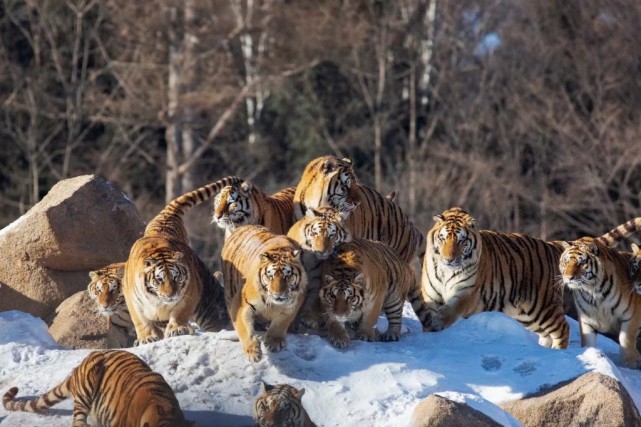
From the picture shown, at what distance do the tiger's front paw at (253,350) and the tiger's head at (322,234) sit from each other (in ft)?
2.63

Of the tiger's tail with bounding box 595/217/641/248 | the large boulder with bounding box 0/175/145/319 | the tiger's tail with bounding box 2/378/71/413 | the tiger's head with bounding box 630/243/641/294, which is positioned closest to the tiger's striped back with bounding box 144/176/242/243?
the large boulder with bounding box 0/175/145/319

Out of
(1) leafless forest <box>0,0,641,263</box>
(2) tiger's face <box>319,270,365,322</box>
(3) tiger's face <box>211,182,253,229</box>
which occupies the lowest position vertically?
(1) leafless forest <box>0,0,641,263</box>

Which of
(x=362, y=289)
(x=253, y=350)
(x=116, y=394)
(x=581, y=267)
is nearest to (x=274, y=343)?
(x=253, y=350)

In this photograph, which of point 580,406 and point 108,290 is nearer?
point 580,406

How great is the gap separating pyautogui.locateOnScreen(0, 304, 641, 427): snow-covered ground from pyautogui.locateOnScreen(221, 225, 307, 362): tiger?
0.44ft

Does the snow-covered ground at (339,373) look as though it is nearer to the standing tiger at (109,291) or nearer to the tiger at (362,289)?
the tiger at (362,289)

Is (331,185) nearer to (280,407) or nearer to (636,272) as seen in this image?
(636,272)

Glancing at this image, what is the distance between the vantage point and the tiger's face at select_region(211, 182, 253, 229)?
977 centimetres

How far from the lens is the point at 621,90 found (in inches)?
970

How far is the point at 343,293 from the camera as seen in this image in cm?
809

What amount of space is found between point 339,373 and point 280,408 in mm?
730

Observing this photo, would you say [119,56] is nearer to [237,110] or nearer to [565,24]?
[237,110]

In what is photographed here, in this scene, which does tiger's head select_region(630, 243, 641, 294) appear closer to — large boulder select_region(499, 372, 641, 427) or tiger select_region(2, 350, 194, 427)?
large boulder select_region(499, 372, 641, 427)

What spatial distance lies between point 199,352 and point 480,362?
169cm
